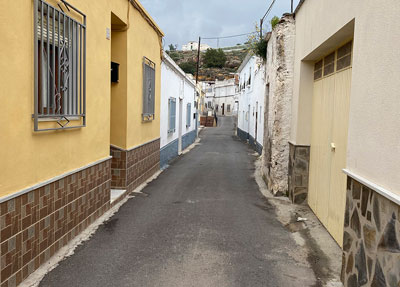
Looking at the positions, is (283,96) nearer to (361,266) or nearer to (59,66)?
(59,66)

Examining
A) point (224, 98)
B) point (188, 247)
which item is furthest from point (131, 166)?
point (224, 98)

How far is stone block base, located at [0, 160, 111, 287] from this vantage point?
11.6ft

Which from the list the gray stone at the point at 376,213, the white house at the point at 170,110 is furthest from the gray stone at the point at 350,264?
the white house at the point at 170,110

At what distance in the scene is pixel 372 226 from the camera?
10.6ft

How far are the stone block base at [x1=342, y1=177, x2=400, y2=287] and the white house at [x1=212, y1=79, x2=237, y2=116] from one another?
160 feet

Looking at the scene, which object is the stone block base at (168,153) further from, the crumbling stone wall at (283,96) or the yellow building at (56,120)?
the crumbling stone wall at (283,96)

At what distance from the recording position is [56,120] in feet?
14.7

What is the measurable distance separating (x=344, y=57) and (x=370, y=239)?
2.89 metres

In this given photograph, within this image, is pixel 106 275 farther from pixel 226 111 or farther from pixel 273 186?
pixel 226 111

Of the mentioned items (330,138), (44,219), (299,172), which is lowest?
(44,219)

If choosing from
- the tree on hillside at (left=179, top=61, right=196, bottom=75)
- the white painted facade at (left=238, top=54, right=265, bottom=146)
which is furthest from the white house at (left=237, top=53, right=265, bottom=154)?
the tree on hillside at (left=179, top=61, right=196, bottom=75)

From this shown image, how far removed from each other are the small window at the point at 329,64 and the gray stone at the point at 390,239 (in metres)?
3.43

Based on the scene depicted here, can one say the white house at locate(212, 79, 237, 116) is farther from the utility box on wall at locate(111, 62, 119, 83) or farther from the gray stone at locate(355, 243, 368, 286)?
the gray stone at locate(355, 243, 368, 286)

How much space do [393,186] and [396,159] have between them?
0.21 metres
